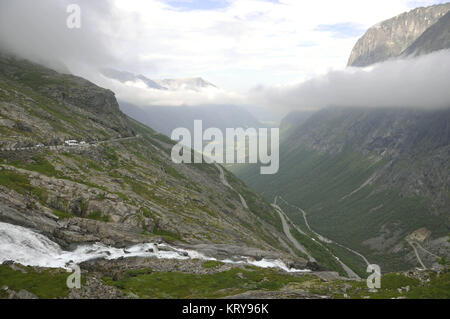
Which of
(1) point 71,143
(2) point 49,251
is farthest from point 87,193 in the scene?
(1) point 71,143

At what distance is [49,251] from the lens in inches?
2665

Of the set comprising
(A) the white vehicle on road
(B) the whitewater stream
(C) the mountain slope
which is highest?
(A) the white vehicle on road

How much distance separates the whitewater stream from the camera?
203 ft

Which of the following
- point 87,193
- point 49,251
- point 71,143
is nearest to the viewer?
point 49,251

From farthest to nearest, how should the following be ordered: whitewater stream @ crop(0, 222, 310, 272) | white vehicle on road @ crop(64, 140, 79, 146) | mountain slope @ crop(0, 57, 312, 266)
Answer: white vehicle on road @ crop(64, 140, 79, 146) → mountain slope @ crop(0, 57, 312, 266) → whitewater stream @ crop(0, 222, 310, 272)

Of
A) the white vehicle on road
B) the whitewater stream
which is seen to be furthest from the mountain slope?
the whitewater stream

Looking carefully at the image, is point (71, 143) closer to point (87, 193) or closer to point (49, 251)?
point (87, 193)

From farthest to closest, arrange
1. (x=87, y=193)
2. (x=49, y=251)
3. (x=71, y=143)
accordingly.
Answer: (x=71, y=143) → (x=87, y=193) → (x=49, y=251)

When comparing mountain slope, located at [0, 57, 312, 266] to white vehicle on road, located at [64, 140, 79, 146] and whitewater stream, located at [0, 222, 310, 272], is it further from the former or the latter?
whitewater stream, located at [0, 222, 310, 272]

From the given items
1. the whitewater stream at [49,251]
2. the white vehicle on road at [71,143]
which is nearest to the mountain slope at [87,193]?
the white vehicle on road at [71,143]

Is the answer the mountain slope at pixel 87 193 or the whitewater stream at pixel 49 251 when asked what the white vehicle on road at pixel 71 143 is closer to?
the mountain slope at pixel 87 193

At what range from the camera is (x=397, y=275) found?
67750 mm

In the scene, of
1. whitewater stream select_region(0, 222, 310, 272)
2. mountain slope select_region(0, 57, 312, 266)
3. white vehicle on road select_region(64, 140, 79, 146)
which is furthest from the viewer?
white vehicle on road select_region(64, 140, 79, 146)

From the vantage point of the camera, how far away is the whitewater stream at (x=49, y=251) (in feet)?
203
